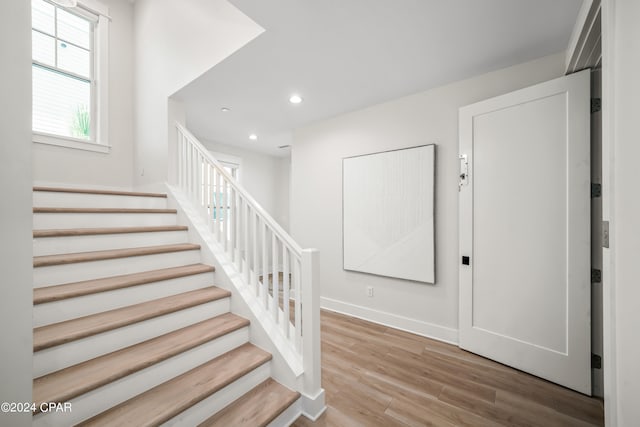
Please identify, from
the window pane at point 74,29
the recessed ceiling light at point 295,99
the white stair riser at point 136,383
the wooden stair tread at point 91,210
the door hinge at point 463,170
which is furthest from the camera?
the window pane at point 74,29

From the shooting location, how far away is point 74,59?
10.1 feet

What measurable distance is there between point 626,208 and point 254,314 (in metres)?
1.97

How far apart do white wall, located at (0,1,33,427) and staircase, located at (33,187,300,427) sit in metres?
0.49

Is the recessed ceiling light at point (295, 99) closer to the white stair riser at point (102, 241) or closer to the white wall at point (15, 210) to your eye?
the white stair riser at point (102, 241)

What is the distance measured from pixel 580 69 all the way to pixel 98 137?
16.1 ft

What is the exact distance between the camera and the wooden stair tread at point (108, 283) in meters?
1.40

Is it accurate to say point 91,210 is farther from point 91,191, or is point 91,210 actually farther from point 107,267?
point 107,267

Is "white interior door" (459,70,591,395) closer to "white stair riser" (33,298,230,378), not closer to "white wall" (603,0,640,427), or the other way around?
"white wall" (603,0,640,427)

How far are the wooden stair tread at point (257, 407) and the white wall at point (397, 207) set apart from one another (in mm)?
1609

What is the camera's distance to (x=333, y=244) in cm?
336

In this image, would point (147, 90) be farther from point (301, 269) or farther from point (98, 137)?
point (301, 269)

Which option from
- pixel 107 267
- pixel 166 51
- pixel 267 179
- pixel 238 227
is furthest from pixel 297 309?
pixel 267 179

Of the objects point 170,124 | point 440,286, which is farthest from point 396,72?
point 170,124

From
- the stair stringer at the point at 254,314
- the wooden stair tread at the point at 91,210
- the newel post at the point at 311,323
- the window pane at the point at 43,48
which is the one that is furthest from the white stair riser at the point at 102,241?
the window pane at the point at 43,48
